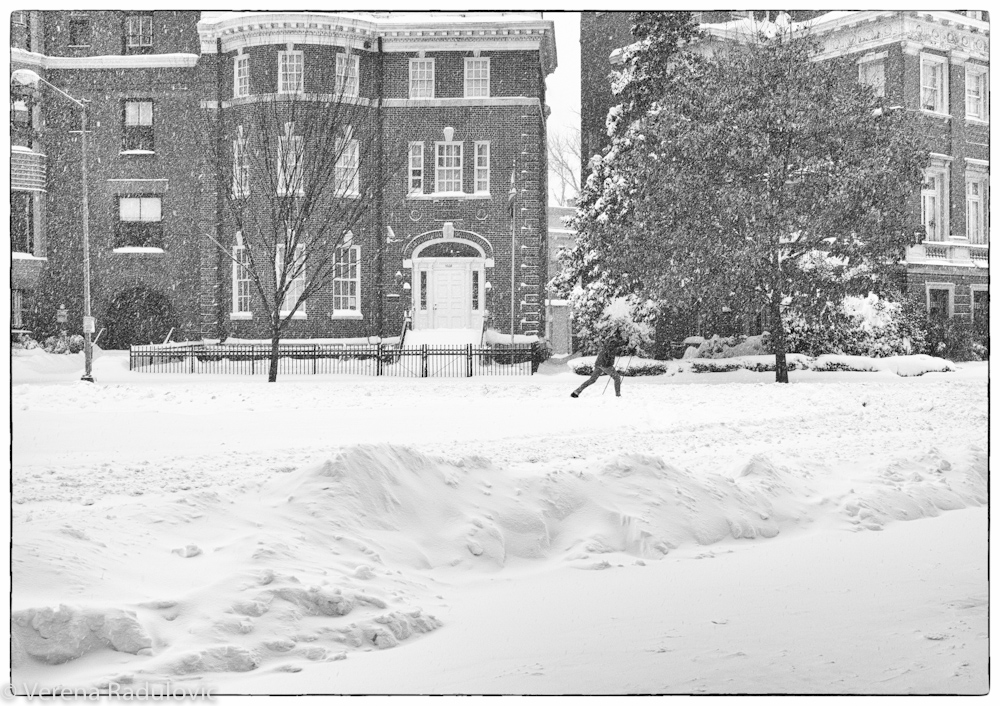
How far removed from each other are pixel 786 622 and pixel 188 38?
4.73 m

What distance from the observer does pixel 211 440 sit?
18.9 ft

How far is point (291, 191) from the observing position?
5879 millimetres

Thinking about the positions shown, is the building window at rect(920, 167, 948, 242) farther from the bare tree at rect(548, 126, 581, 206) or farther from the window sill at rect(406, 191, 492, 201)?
the window sill at rect(406, 191, 492, 201)

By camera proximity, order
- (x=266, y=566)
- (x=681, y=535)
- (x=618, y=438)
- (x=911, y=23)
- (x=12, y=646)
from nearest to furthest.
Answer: (x=12, y=646) → (x=266, y=566) → (x=681, y=535) → (x=911, y=23) → (x=618, y=438)

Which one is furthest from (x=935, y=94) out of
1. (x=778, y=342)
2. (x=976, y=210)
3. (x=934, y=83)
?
(x=778, y=342)

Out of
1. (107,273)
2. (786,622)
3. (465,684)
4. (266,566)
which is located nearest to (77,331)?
(107,273)

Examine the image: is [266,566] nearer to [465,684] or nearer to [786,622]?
[465,684]

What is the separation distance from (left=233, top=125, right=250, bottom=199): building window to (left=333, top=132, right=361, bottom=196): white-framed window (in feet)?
1.81

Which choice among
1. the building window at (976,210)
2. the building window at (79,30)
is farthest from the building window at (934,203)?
the building window at (79,30)

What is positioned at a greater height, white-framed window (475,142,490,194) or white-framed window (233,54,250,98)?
white-framed window (233,54,250,98)

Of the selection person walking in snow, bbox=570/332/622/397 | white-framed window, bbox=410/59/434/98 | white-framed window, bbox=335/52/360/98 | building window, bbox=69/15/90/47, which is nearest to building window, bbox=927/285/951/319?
person walking in snow, bbox=570/332/622/397

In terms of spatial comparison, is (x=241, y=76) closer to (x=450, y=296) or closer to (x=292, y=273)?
(x=292, y=273)

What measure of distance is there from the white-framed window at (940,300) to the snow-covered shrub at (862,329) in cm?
11

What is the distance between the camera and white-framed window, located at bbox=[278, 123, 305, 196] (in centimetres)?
589
